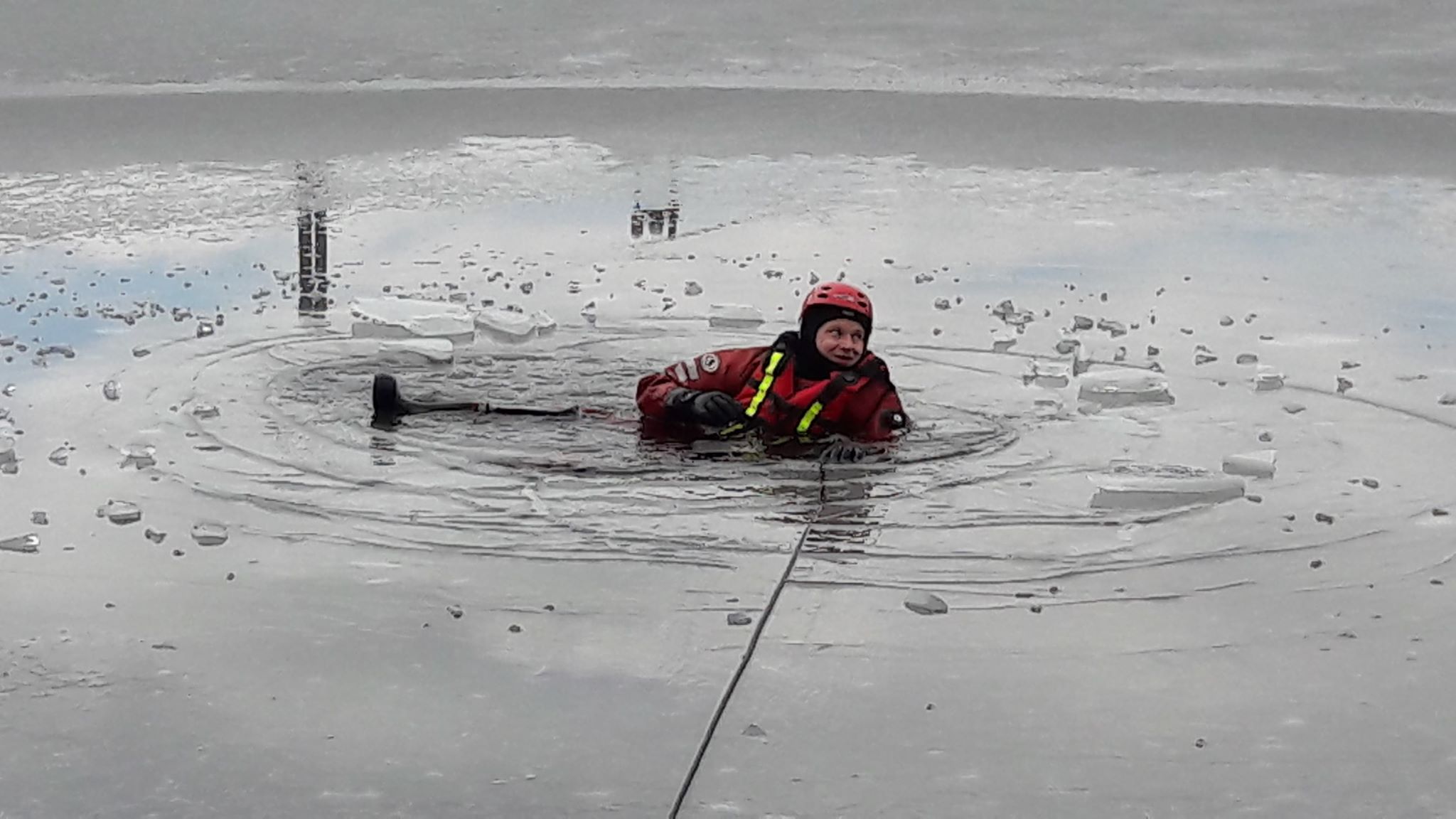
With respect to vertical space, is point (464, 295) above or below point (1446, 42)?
below

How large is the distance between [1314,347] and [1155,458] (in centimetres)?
216

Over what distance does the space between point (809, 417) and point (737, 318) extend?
2091 millimetres

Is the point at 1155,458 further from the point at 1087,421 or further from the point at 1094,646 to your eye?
the point at 1094,646

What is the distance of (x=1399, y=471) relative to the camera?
596cm

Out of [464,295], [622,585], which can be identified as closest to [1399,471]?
[622,585]

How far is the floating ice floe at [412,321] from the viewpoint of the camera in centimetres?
802

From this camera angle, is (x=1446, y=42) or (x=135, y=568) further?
(x=1446, y=42)

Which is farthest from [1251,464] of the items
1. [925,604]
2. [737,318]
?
[737,318]

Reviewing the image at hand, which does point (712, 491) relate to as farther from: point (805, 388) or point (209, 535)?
point (209, 535)

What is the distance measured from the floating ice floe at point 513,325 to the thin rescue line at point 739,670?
9.44ft

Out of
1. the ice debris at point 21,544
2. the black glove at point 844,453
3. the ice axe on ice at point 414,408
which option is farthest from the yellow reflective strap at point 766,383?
the ice debris at point 21,544

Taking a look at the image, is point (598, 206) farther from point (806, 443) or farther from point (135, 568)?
point (135, 568)

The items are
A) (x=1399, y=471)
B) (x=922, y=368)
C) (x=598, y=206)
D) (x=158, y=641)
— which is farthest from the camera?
(x=598, y=206)

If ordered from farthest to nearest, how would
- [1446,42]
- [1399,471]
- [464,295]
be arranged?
[1446,42] → [464,295] → [1399,471]
